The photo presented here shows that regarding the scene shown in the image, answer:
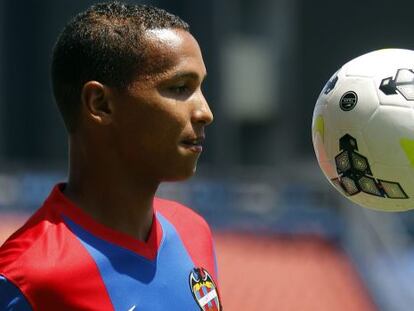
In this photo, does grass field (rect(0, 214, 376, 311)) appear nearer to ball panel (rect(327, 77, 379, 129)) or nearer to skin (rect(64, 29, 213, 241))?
ball panel (rect(327, 77, 379, 129))

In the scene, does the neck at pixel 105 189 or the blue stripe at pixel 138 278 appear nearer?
the blue stripe at pixel 138 278

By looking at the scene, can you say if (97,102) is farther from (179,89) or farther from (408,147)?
(408,147)

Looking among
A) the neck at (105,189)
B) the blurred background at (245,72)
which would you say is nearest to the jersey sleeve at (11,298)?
the neck at (105,189)

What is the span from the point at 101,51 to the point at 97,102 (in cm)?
14

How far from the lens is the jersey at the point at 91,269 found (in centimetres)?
259

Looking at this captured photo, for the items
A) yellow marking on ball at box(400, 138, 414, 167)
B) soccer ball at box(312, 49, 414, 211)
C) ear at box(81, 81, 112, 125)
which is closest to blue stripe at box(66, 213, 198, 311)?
ear at box(81, 81, 112, 125)

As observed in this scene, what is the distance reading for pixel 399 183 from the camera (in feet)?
10.5

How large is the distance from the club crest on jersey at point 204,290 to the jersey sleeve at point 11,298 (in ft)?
1.84

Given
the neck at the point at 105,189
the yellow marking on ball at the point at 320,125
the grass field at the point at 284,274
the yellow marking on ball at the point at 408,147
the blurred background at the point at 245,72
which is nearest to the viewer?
the neck at the point at 105,189

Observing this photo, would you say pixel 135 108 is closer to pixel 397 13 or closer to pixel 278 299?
pixel 278 299

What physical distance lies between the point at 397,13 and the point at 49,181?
25.2 feet

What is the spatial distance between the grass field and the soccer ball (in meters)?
7.24

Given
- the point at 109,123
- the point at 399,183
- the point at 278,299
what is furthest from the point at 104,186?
the point at 278,299

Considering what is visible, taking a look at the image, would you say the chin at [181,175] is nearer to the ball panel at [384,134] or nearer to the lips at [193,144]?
the lips at [193,144]
